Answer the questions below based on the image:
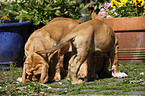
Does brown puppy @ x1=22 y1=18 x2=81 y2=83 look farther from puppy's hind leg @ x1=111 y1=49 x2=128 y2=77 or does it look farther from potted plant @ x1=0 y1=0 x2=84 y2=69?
potted plant @ x1=0 y1=0 x2=84 y2=69

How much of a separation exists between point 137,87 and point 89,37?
99 cm

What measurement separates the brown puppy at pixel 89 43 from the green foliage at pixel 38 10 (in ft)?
5.79

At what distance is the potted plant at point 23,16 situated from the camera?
5066 millimetres

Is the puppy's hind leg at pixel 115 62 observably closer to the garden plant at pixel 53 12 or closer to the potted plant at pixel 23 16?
the garden plant at pixel 53 12

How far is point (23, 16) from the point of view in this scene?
17.6 feet

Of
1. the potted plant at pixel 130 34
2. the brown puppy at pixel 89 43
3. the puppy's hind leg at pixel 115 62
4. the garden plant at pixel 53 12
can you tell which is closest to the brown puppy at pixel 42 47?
the garden plant at pixel 53 12

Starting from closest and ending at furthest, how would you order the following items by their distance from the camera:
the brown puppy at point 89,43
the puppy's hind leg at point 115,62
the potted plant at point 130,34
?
the brown puppy at point 89,43, the puppy's hind leg at point 115,62, the potted plant at point 130,34

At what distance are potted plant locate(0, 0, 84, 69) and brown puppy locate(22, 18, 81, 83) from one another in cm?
118

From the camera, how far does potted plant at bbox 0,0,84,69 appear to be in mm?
5066

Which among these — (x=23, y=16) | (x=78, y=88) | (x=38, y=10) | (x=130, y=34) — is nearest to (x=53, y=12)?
(x=38, y=10)

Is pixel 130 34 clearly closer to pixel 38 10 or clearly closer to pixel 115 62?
pixel 115 62

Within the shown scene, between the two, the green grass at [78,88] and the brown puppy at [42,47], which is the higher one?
the brown puppy at [42,47]

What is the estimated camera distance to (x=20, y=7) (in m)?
5.68

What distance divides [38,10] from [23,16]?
0.36m
